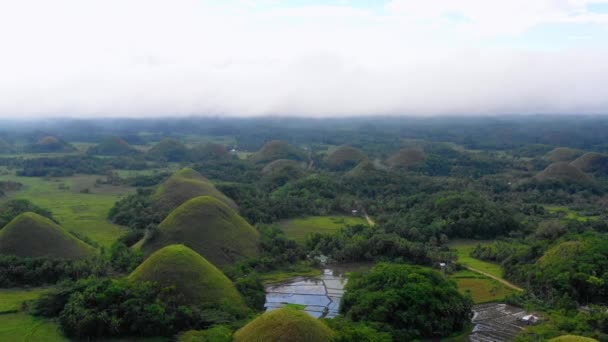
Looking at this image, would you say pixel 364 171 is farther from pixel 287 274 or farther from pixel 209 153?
pixel 209 153

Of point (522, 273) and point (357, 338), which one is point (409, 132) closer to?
point (522, 273)

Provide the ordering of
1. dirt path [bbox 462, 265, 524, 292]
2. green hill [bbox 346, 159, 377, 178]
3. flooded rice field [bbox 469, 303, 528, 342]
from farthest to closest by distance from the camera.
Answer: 1. green hill [bbox 346, 159, 377, 178]
2. dirt path [bbox 462, 265, 524, 292]
3. flooded rice field [bbox 469, 303, 528, 342]

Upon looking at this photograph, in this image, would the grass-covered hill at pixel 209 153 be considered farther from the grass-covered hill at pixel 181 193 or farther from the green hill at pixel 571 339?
the green hill at pixel 571 339

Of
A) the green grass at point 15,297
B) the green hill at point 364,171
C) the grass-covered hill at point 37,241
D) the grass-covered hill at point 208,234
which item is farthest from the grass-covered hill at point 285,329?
the green hill at point 364,171

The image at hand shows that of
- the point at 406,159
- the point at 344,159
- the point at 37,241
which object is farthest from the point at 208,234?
the point at 406,159

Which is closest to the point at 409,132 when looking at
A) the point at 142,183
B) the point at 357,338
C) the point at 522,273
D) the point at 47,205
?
the point at 142,183

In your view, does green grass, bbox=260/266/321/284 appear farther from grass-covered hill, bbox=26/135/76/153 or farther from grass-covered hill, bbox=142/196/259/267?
grass-covered hill, bbox=26/135/76/153

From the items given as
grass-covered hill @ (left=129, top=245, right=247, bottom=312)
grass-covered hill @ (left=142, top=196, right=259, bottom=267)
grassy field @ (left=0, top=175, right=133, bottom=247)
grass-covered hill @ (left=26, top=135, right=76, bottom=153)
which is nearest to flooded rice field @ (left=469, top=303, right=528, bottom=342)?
grass-covered hill @ (left=129, top=245, right=247, bottom=312)

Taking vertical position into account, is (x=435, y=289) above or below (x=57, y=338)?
above
